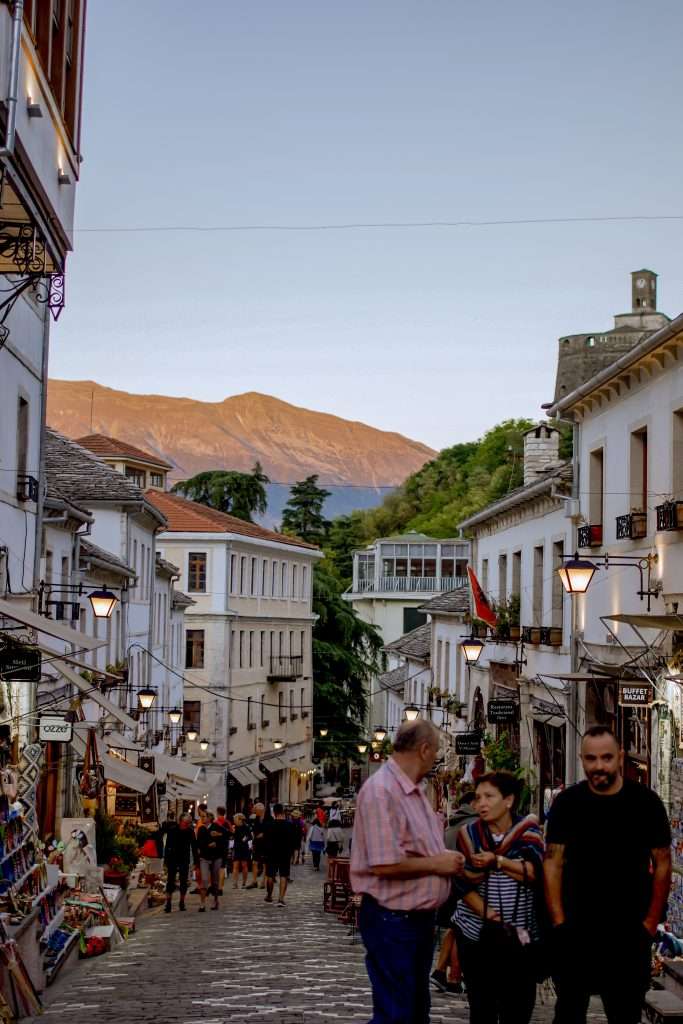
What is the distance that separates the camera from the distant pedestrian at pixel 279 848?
21188 millimetres

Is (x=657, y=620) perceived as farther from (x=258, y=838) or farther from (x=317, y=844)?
(x=317, y=844)

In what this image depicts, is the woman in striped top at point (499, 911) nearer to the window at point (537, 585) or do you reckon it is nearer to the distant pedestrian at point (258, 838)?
the distant pedestrian at point (258, 838)

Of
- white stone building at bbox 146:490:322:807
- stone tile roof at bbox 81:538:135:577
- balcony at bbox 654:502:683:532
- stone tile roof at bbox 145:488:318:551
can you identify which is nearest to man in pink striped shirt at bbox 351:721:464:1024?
balcony at bbox 654:502:683:532

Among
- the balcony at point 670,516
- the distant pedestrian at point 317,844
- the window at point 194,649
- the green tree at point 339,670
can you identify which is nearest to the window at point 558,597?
the balcony at point 670,516

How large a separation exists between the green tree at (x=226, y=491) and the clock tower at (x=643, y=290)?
38.4m

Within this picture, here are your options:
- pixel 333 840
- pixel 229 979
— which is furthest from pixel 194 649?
pixel 229 979

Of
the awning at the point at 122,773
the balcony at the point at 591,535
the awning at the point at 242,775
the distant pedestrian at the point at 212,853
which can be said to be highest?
the balcony at the point at 591,535

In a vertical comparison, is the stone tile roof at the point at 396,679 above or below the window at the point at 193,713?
above

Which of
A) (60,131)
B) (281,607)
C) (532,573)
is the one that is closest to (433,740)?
(60,131)

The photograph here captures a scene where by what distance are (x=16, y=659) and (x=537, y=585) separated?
15.1 meters

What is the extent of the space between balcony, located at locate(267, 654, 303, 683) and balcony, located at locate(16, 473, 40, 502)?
41.7 m

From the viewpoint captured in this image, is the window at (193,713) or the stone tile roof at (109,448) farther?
the window at (193,713)

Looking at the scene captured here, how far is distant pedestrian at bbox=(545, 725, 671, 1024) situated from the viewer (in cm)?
593

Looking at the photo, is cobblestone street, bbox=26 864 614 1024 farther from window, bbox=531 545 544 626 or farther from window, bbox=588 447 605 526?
window, bbox=531 545 544 626
